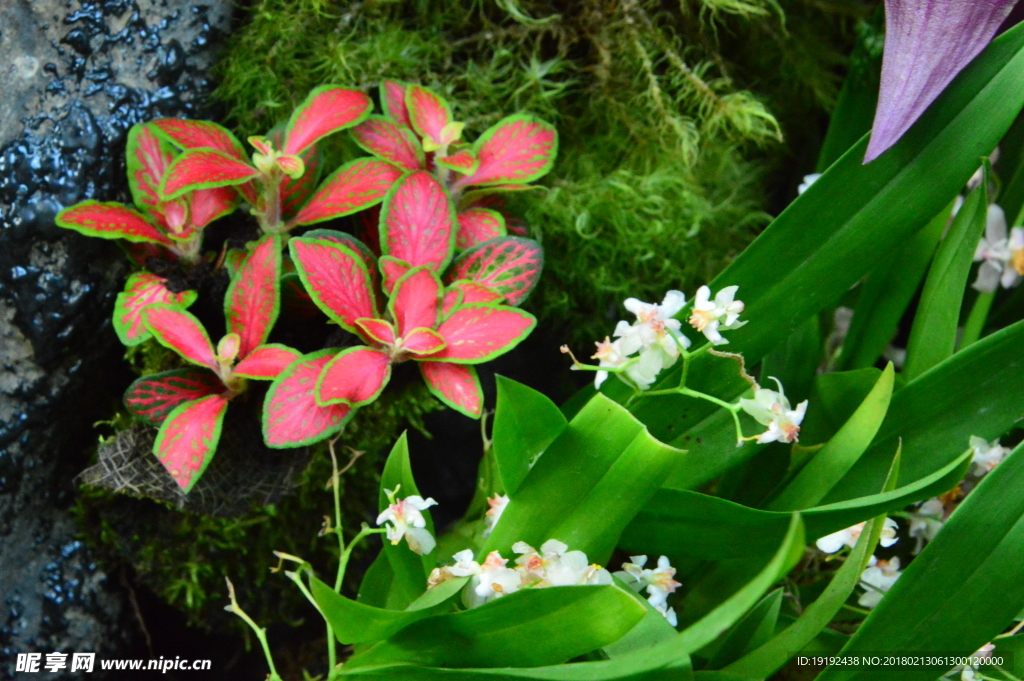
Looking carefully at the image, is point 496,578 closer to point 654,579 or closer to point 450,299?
point 654,579

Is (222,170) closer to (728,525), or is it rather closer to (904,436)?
(728,525)

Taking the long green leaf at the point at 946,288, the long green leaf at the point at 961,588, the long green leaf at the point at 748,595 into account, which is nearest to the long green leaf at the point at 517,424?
the long green leaf at the point at 748,595

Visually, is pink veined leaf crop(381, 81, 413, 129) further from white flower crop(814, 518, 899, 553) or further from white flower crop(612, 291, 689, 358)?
white flower crop(814, 518, 899, 553)

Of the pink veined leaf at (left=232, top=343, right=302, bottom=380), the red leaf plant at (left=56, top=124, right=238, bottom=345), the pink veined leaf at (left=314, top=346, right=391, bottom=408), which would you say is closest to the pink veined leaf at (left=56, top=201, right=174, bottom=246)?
the red leaf plant at (left=56, top=124, right=238, bottom=345)

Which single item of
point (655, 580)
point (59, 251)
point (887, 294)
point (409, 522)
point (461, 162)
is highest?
point (461, 162)

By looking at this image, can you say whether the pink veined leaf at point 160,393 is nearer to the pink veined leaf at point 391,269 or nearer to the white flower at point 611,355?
the pink veined leaf at point 391,269

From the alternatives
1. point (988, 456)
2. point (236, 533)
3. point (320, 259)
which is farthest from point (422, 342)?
point (988, 456)
